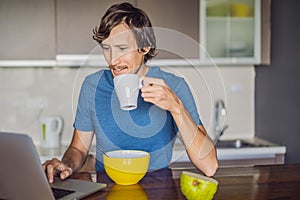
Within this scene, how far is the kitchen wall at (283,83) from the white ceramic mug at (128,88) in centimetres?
146

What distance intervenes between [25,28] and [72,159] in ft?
4.29

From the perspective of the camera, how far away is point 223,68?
3213 millimetres

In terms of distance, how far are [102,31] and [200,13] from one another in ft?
4.07

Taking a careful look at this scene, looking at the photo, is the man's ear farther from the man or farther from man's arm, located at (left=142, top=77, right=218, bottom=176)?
man's arm, located at (left=142, top=77, right=218, bottom=176)

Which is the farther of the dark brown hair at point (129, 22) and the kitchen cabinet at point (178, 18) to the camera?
the kitchen cabinet at point (178, 18)

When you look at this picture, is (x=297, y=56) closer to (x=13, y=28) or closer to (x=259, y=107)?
(x=259, y=107)

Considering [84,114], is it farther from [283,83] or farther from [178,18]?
[283,83]

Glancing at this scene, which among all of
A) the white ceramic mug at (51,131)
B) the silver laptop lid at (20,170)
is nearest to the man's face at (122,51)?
the silver laptop lid at (20,170)

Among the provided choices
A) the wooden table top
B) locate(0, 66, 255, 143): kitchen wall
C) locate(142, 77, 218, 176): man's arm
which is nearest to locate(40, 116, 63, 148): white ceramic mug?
locate(0, 66, 255, 143): kitchen wall

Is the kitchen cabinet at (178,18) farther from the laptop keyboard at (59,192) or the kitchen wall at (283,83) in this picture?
the laptop keyboard at (59,192)

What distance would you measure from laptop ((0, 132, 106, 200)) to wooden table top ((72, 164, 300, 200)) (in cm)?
18

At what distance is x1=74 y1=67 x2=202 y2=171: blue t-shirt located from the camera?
5.26 ft

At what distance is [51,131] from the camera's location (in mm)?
2924

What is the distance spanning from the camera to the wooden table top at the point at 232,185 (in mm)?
1261
